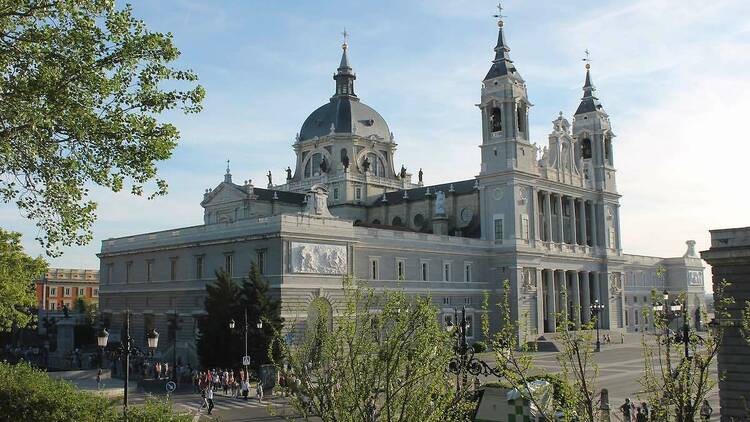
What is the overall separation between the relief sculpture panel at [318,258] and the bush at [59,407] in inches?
1088

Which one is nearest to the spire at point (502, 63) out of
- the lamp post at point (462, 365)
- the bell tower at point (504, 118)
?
the bell tower at point (504, 118)

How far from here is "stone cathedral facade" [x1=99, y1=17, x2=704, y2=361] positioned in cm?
5022

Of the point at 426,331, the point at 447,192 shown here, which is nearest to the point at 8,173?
the point at 426,331

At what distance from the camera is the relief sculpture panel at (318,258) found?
→ 157 feet

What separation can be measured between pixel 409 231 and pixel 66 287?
5759 centimetres

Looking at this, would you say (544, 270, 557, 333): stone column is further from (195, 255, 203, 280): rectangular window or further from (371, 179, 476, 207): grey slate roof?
(195, 255, 203, 280): rectangular window

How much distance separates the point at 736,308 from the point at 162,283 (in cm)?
4327

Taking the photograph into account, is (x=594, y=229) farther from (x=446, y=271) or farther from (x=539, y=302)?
(x=446, y=271)

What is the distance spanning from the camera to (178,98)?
A: 1969 cm

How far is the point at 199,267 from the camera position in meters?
53.6

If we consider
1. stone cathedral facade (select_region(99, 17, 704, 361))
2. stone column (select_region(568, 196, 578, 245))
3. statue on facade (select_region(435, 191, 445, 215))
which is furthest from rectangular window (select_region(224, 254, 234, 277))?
stone column (select_region(568, 196, 578, 245))

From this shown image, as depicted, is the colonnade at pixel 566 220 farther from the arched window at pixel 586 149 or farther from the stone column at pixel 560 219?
the arched window at pixel 586 149

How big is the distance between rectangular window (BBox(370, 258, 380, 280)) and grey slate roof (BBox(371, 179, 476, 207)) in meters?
17.8

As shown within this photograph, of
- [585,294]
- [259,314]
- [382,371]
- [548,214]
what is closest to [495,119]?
[548,214]
